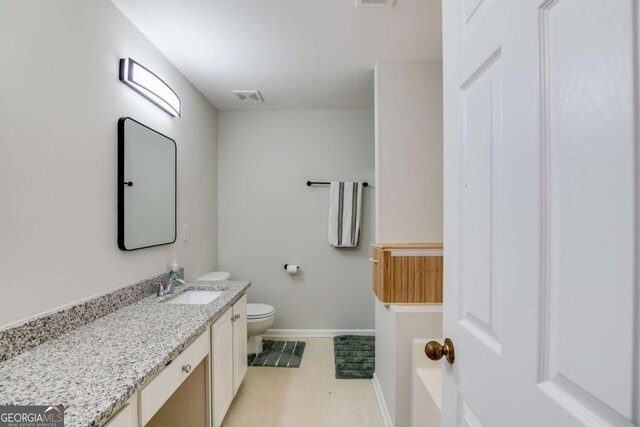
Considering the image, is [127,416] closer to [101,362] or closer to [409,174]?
[101,362]

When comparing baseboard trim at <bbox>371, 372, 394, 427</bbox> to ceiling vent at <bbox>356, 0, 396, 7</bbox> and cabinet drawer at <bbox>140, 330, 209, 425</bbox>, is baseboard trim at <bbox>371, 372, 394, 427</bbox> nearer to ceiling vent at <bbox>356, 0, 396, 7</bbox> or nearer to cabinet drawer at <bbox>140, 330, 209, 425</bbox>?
cabinet drawer at <bbox>140, 330, 209, 425</bbox>

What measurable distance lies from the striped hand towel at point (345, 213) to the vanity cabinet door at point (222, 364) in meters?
1.44

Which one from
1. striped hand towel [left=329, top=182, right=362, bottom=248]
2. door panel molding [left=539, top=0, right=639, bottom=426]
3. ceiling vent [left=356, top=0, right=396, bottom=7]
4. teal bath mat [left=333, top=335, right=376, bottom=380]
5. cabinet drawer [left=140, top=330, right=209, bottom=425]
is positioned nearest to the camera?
door panel molding [left=539, top=0, right=639, bottom=426]

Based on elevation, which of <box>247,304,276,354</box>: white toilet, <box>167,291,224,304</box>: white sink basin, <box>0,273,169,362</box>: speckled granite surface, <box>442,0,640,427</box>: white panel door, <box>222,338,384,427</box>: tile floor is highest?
<box>442,0,640,427</box>: white panel door

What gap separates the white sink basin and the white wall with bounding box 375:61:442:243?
118 centimetres

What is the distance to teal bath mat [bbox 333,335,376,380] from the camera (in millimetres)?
2377

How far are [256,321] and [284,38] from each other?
211 centimetres

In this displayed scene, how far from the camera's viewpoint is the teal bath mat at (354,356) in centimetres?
238

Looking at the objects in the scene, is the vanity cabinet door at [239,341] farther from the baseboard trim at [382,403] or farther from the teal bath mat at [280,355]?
the baseboard trim at [382,403]

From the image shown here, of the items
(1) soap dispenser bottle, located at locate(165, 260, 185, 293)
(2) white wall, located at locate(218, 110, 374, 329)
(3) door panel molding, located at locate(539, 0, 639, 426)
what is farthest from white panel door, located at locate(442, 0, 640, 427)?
(2) white wall, located at locate(218, 110, 374, 329)

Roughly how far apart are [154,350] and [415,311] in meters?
1.29

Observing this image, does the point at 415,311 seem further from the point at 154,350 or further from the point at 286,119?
the point at 286,119

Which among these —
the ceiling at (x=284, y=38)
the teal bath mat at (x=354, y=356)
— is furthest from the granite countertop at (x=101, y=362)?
the ceiling at (x=284, y=38)

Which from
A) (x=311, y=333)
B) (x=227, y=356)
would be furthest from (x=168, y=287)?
(x=311, y=333)
